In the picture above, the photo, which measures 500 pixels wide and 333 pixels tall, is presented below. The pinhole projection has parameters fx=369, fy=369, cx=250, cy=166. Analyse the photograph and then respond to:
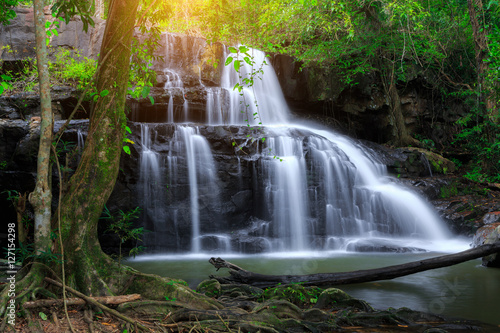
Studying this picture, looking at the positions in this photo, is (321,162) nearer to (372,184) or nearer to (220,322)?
(372,184)

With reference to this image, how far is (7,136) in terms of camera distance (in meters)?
9.52

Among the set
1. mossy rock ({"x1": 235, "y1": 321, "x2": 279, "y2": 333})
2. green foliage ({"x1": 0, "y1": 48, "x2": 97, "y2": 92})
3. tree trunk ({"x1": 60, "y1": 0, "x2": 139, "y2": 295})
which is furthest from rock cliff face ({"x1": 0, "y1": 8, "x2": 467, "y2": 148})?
mossy rock ({"x1": 235, "y1": 321, "x2": 279, "y2": 333})

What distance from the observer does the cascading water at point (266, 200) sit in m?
9.94

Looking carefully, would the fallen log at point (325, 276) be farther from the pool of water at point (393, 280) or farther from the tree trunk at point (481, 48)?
the tree trunk at point (481, 48)

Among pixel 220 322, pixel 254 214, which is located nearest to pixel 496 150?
pixel 254 214

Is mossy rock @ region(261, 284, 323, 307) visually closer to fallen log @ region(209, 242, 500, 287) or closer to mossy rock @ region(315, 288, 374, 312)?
mossy rock @ region(315, 288, 374, 312)

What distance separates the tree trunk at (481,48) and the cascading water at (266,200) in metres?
4.53

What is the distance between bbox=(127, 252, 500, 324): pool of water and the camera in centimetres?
488

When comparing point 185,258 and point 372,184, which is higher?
point 372,184

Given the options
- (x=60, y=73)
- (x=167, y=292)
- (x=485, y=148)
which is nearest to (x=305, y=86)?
(x=485, y=148)

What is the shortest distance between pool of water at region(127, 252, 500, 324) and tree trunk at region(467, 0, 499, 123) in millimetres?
6821

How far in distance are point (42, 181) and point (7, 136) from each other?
24.4 ft

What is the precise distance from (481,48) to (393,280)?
10063 mm

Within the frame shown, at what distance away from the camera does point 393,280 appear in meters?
6.26
